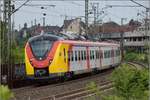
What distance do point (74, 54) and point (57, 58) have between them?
2123mm

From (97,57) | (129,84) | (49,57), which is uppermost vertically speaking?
(129,84)

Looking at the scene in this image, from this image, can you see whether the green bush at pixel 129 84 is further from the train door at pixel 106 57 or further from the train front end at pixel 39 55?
the train door at pixel 106 57

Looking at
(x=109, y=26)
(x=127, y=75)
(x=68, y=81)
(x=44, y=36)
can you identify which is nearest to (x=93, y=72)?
(x=68, y=81)

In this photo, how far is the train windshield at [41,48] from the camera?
24406 mm

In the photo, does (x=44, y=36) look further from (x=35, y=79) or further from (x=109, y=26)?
(x=109, y=26)

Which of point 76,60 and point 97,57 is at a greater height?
point 76,60

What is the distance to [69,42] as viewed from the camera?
2562cm

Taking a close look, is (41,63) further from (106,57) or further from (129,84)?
(129,84)

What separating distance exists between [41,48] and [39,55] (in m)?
0.35

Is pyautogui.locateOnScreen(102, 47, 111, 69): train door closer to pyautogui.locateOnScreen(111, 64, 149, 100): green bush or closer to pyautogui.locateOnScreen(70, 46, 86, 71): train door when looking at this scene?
pyautogui.locateOnScreen(70, 46, 86, 71): train door

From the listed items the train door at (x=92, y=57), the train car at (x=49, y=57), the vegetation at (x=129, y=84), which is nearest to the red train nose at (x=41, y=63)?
the train car at (x=49, y=57)

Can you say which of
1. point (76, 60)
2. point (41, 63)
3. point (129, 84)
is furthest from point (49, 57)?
point (129, 84)

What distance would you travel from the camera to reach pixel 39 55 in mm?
24438

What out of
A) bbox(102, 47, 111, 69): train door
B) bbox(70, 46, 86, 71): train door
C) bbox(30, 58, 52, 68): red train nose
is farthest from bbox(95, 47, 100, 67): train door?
bbox(30, 58, 52, 68): red train nose
